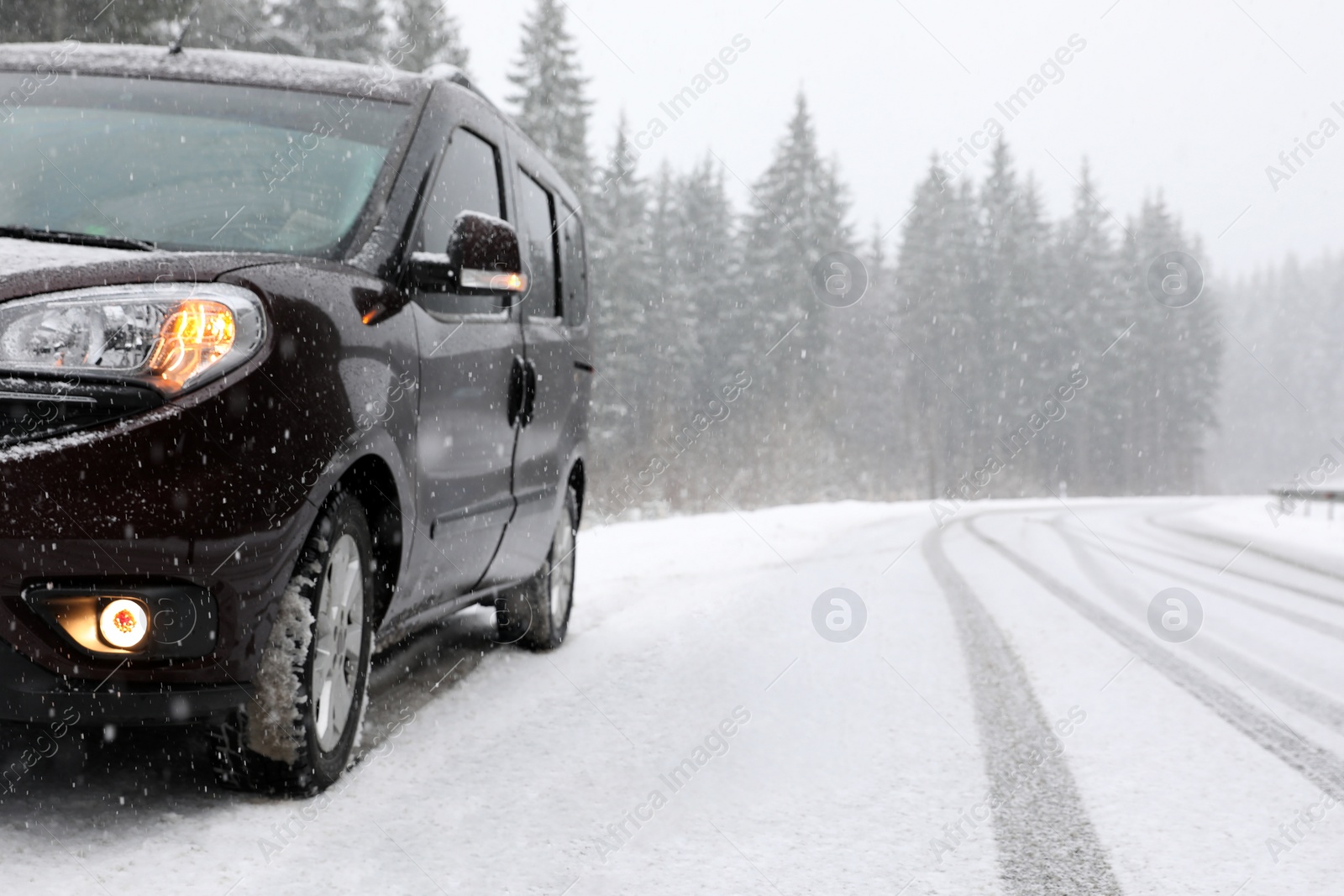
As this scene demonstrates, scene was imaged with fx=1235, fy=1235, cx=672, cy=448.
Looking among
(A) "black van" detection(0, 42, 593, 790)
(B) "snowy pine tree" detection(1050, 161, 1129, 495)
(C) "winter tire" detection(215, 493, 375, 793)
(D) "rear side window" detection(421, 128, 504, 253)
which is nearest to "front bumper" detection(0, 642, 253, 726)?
(A) "black van" detection(0, 42, 593, 790)

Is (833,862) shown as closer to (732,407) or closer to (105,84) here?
(105,84)

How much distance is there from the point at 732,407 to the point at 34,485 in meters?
44.3

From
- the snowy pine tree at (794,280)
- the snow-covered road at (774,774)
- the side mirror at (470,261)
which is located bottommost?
the snow-covered road at (774,774)

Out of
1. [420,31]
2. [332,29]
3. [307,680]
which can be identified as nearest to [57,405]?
[307,680]

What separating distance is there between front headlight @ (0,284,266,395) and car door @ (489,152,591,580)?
201 centimetres

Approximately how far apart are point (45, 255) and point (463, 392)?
1395mm

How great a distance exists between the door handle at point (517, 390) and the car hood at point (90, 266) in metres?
1.54

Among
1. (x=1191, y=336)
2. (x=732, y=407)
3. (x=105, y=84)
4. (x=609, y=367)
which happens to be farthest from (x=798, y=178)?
(x=105, y=84)

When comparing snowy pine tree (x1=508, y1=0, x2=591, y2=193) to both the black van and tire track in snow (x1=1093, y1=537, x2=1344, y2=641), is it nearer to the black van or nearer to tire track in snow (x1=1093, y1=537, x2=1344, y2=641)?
tire track in snow (x1=1093, y1=537, x2=1344, y2=641)

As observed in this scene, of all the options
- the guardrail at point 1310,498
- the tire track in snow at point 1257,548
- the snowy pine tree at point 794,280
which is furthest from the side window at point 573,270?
the snowy pine tree at point 794,280

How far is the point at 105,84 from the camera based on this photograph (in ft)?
13.0

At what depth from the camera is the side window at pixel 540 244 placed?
510 cm

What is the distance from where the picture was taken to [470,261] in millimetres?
3629

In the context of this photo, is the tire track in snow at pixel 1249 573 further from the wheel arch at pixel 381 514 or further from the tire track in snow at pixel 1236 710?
the wheel arch at pixel 381 514
